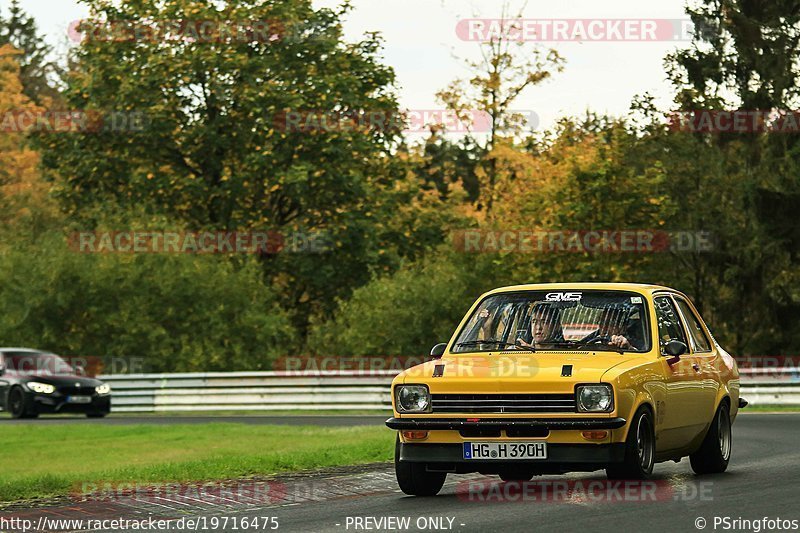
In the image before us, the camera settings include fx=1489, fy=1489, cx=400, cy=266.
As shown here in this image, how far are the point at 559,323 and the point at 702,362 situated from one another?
166 cm

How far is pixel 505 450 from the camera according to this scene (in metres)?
11.1

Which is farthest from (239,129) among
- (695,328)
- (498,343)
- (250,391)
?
(498,343)

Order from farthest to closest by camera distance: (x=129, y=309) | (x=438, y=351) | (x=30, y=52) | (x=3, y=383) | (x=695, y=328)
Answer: (x=30, y=52)
(x=129, y=309)
(x=3, y=383)
(x=695, y=328)
(x=438, y=351)

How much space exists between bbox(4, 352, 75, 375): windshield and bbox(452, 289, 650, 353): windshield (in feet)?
70.3

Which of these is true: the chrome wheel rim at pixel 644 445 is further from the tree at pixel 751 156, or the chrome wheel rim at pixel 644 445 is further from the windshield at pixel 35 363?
the tree at pixel 751 156

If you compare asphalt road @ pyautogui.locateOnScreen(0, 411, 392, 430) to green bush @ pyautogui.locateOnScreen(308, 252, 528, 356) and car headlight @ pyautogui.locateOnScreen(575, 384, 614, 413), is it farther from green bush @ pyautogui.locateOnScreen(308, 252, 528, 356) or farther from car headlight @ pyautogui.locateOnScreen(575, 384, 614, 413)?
car headlight @ pyautogui.locateOnScreen(575, 384, 614, 413)

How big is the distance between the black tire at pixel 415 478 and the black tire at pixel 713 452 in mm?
2645

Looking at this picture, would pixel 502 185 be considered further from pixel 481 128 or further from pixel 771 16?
pixel 771 16

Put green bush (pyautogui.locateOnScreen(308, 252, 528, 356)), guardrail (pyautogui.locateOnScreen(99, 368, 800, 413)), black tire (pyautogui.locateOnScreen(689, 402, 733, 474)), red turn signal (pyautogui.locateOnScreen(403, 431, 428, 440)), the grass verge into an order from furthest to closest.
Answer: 1. green bush (pyautogui.locateOnScreen(308, 252, 528, 356))
2. guardrail (pyautogui.locateOnScreen(99, 368, 800, 413))
3. the grass verge
4. black tire (pyautogui.locateOnScreen(689, 402, 733, 474))
5. red turn signal (pyautogui.locateOnScreen(403, 431, 428, 440))

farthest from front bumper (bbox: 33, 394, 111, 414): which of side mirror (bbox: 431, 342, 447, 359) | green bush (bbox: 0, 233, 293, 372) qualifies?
side mirror (bbox: 431, 342, 447, 359)

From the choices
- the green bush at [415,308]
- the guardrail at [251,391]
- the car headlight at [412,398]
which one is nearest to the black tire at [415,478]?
Result: the car headlight at [412,398]

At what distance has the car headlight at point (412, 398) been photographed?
11.5 m

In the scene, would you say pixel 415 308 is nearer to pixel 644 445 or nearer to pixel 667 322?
pixel 667 322

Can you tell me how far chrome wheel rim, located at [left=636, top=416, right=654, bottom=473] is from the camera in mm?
11523
